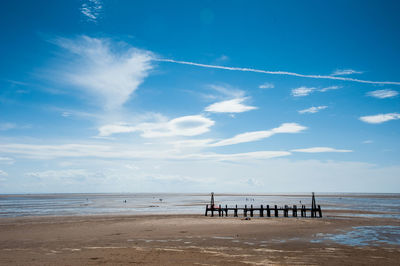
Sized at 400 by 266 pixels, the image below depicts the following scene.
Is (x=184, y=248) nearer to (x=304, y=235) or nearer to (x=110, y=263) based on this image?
(x=110, y=263)

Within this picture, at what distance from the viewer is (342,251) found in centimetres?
1719

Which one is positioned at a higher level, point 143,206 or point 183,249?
point 183,249

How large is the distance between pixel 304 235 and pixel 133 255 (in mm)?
14133

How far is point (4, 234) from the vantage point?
24.3m

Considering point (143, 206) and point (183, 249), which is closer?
point (183, 249)

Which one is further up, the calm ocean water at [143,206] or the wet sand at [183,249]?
the wet sand at [183,249]

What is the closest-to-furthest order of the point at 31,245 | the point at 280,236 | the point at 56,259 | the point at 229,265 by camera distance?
the point at 229,265
the point at 56,259
the point at 31,245
the point at 280,236

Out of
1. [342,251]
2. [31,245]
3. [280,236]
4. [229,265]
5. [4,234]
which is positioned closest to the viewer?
[229,265]

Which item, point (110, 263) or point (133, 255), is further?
point (133, 255)

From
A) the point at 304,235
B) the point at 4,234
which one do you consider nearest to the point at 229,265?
the point at 304,235

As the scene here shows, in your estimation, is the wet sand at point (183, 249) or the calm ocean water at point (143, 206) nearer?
the wet sand at point (183, 249)

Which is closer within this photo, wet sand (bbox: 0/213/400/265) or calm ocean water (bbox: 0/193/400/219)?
wet sand (bbox: 0/213/400/265)

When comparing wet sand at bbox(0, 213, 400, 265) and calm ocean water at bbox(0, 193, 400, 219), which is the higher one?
wet sand at bbox(0, 213, 400, 265)

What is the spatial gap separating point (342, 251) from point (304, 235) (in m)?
6.23
